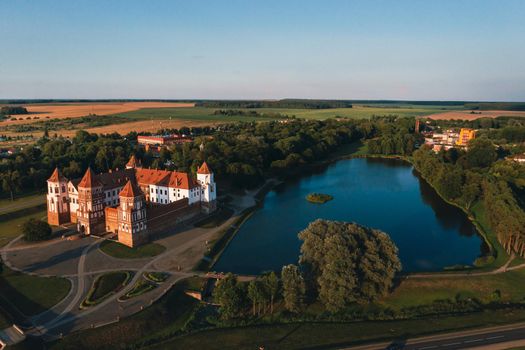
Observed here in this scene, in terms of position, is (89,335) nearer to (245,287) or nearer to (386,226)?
(245,287)

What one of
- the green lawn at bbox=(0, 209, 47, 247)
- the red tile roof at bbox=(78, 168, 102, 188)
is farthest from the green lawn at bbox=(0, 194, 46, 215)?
the red tile roof at bbox=(78, 168, 102, 188)

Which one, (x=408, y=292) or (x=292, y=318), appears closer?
(x=292, y=318)

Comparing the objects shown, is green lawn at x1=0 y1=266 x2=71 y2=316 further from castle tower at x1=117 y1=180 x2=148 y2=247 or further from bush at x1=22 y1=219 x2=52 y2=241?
castle tower at x1=117 y1=180 x2=148 y2=247

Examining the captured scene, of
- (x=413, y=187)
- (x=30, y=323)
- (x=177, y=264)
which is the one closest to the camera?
(x=30, y=323)

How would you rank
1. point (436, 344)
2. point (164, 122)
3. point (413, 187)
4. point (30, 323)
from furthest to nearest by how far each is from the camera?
point (164, 122) < point (413, 187) < point (30, 323) < point (436, 344)

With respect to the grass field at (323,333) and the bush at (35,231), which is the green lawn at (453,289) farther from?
the bush at (35,231)

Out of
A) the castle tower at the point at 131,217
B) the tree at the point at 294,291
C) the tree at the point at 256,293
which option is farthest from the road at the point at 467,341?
the castle tower at the point at 131,217

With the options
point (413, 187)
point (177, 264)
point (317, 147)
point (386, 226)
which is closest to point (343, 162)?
point (317, 147)
